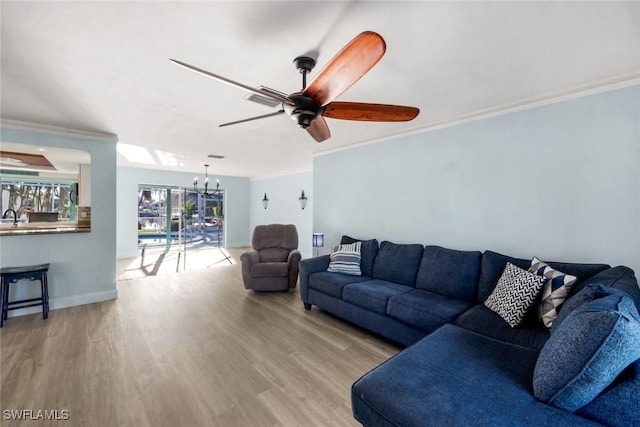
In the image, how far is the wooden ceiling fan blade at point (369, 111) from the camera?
1.79 m

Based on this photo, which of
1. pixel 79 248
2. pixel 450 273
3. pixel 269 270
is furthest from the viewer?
pixel 269 270

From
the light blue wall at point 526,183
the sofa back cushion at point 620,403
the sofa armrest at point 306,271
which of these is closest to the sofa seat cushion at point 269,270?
the sofa armrest at point 306,271

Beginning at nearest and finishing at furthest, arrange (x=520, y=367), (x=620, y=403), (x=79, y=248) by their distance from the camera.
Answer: (x=620, y=403) < (x=520, y=367) < (x=79, y=248)

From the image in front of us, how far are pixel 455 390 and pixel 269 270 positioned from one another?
3318 millimetres

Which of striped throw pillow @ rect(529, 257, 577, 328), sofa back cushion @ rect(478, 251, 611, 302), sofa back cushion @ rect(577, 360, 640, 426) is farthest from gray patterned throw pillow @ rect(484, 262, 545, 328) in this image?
sofa back cushion @ rect(577, 360, 640, 426)

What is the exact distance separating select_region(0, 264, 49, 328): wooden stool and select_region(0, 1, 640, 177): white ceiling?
1848 millimetres

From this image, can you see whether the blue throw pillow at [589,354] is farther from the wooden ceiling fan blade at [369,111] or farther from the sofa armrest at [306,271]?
the sofa armrest at [306,271]

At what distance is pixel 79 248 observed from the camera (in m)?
3.66

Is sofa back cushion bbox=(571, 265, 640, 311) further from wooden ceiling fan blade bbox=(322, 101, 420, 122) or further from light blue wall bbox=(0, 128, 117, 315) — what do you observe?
light blue wall bbox=(0, 128, 117, 315)

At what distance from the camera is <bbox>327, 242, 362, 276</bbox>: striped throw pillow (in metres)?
3.44

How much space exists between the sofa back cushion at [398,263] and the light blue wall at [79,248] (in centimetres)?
397

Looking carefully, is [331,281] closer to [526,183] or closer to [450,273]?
[450,273]

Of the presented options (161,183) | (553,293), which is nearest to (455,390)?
(553,293)

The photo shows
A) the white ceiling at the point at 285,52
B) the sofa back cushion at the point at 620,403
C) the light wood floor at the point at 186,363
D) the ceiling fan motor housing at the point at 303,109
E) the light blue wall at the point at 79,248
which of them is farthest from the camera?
the light blue wall at the point at 79,248
